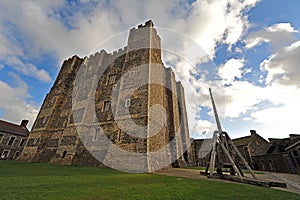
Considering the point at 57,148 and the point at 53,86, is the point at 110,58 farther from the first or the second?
the point at 57,148

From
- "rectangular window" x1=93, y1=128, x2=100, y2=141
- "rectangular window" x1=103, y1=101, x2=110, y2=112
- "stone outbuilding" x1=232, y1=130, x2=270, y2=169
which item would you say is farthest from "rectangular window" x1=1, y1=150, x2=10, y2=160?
"stone outbuilding" x1=232, y1=130, x2=270, y2=169

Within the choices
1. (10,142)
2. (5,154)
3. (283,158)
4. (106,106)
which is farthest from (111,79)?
(5,154)

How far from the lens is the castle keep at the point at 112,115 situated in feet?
48.1

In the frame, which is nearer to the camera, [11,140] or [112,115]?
[112,115]

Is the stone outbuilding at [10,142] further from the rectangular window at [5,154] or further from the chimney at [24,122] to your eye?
the chimney at [24,122]

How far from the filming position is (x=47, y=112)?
24188 millimetres

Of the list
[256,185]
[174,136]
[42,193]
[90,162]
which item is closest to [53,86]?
[90,162]

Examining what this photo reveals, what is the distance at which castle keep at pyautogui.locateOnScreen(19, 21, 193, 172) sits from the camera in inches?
578

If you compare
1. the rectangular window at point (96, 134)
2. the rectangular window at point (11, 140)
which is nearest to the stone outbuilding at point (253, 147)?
the rectangular window at point (96, 134)

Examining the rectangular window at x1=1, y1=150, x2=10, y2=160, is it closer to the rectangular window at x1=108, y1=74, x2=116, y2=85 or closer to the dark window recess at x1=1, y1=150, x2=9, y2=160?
the dark window recess at x1=1, y1=150, x2=9, y2=160

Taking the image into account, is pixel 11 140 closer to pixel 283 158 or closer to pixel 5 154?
pixel 5 154

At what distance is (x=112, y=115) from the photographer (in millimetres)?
18219

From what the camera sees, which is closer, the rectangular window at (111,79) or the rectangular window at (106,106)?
the rectangular window at (106,106)

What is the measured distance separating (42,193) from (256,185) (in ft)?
29.4
